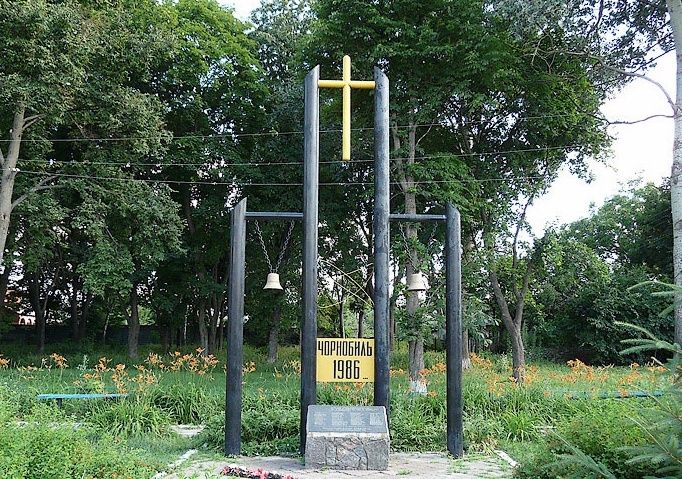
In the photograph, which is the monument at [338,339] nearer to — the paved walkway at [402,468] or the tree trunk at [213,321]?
the paved walkway at [402,468]

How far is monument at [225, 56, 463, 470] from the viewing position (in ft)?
23.8

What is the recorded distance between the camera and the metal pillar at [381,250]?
7.46 metres

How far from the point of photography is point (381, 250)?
25.1ft

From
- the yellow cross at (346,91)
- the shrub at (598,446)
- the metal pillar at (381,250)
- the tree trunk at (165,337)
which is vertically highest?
the yellow cross at (346,91)

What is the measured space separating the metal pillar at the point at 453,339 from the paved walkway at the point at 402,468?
0.28m

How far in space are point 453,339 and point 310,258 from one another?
6.23ft

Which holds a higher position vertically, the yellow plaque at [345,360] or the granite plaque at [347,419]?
the yellow plaque at [345,360]

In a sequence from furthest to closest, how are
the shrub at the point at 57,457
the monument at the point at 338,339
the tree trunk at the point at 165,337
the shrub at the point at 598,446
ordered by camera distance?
the tree trunk at the point at 165,337
the monument at the point at 338,339
the shrub at the point at 57,457
the shrub at the point at 598,446

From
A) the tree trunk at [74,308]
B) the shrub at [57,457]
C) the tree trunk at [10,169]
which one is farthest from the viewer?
the tree trunk at [74,308]

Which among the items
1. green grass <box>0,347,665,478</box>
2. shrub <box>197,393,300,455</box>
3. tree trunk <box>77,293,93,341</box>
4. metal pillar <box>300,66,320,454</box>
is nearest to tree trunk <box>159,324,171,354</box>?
tree trunk <box>77,293,93,341</box>

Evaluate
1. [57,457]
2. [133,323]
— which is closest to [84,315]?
[133,323]

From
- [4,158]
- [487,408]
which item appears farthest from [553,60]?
[4,158]

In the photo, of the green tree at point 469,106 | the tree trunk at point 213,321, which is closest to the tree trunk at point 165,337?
the tree trunk at point 213,321

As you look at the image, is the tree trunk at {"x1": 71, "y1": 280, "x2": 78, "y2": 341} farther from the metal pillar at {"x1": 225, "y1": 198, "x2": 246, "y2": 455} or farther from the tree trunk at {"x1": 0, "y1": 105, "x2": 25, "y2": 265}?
the metal pillar at {"x1": 225, "y1": 198, "x2": 246, "y2": 455}
